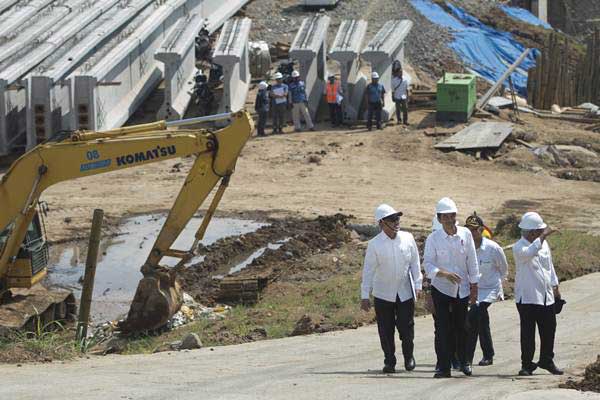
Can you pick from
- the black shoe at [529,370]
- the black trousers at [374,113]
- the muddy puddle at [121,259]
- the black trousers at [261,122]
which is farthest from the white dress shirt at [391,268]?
the black trousers at [261,122]

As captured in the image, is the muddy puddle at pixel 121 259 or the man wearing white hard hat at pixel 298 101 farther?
the man wearing white hard hat at pixel 298 101

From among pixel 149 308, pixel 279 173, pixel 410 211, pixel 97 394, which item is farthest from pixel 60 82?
pixel 97 394

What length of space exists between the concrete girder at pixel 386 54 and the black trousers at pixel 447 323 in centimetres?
2117

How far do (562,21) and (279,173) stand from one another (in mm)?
22958

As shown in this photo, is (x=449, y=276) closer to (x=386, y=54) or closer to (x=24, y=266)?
(x=24, y=266)

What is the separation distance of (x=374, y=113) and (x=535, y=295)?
67.9ft

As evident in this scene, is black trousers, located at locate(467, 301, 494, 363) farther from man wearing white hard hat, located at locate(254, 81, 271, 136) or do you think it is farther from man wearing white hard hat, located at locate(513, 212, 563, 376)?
man wearing white hard hat, located at locate(254, 81, 271, 136)

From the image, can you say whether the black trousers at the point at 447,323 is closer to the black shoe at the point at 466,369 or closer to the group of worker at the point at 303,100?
the black shoe at the point at 466,369

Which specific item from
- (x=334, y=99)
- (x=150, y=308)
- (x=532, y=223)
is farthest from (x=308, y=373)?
(x=334, y=99)

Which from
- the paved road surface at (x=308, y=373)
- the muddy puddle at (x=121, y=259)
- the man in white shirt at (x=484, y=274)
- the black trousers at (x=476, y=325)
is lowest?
the muddy puddle at (x=121, y=259)

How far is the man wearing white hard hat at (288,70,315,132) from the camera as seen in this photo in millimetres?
31969

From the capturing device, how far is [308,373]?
41.0 feet

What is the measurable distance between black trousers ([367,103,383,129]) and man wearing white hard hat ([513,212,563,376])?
784 inches

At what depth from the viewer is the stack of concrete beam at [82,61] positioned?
30.8m
